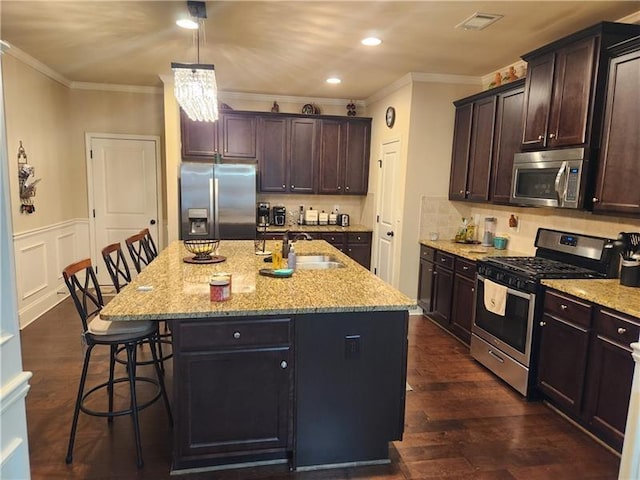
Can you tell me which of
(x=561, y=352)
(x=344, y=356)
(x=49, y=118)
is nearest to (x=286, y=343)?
(x=344, y=356)

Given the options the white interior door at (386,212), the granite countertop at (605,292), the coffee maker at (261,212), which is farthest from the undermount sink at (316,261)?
the coffee maker at (261,212)

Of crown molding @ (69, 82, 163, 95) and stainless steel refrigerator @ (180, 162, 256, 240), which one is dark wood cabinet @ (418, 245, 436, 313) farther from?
crown molding @ (69, 82, 163, 95)

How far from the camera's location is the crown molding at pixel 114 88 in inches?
212

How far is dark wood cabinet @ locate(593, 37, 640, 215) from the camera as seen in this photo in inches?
99.9

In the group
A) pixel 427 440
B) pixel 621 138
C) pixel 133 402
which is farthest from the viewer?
pixel 621 138

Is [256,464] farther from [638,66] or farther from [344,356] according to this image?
[638,66]

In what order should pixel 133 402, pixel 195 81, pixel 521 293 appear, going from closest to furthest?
pixel 133 402
pixel 195 81
pixel 521 293

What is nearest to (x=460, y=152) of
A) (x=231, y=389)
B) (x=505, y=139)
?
(x=505, y=139)

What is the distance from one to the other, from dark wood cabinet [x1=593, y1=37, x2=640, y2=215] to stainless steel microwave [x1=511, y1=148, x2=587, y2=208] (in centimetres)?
12

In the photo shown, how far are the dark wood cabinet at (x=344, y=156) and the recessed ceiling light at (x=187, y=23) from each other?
2.74 meters

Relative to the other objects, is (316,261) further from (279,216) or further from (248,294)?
(279,216)

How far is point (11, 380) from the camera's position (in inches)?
41.6

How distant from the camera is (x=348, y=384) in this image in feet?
7.04

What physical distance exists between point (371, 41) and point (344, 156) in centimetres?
247
